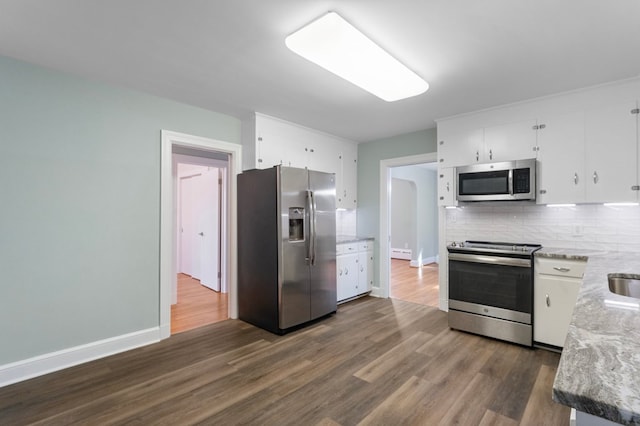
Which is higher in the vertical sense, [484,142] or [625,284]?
[484,142]

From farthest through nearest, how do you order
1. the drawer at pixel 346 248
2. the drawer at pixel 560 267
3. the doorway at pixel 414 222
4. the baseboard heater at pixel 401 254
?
the baseboard heater at pixel 401 254, the doorway at pixel 414 222, the drawer at pixel 346 248, the drawer at pixel 560 267

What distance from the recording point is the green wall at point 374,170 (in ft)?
15.3

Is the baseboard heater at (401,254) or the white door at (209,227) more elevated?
the white door at (209,227)

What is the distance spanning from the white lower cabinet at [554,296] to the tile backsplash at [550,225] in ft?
1.95

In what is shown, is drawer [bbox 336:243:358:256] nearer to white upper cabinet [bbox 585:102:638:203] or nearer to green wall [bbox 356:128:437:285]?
green wall [bbox 356:128:437:285]

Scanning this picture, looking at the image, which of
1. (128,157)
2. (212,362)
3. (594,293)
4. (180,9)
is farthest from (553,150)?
(128,157)

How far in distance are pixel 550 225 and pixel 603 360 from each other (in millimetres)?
3233

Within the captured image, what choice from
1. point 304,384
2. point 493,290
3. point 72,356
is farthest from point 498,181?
point 72,356

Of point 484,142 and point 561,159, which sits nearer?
point 561,159

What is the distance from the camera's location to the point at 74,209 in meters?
2.74

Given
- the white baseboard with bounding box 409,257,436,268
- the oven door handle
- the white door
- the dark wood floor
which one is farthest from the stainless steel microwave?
the white baseboard with bounding box 409,257,436,268

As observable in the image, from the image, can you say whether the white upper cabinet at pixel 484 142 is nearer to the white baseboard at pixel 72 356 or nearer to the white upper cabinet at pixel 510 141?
the white upper cabinet at pixel 510 141

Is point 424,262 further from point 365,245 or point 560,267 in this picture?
point 560,267

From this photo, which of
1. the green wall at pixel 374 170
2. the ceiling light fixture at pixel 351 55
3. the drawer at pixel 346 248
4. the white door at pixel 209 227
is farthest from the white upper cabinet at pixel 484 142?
the white door at pixel 209 227
